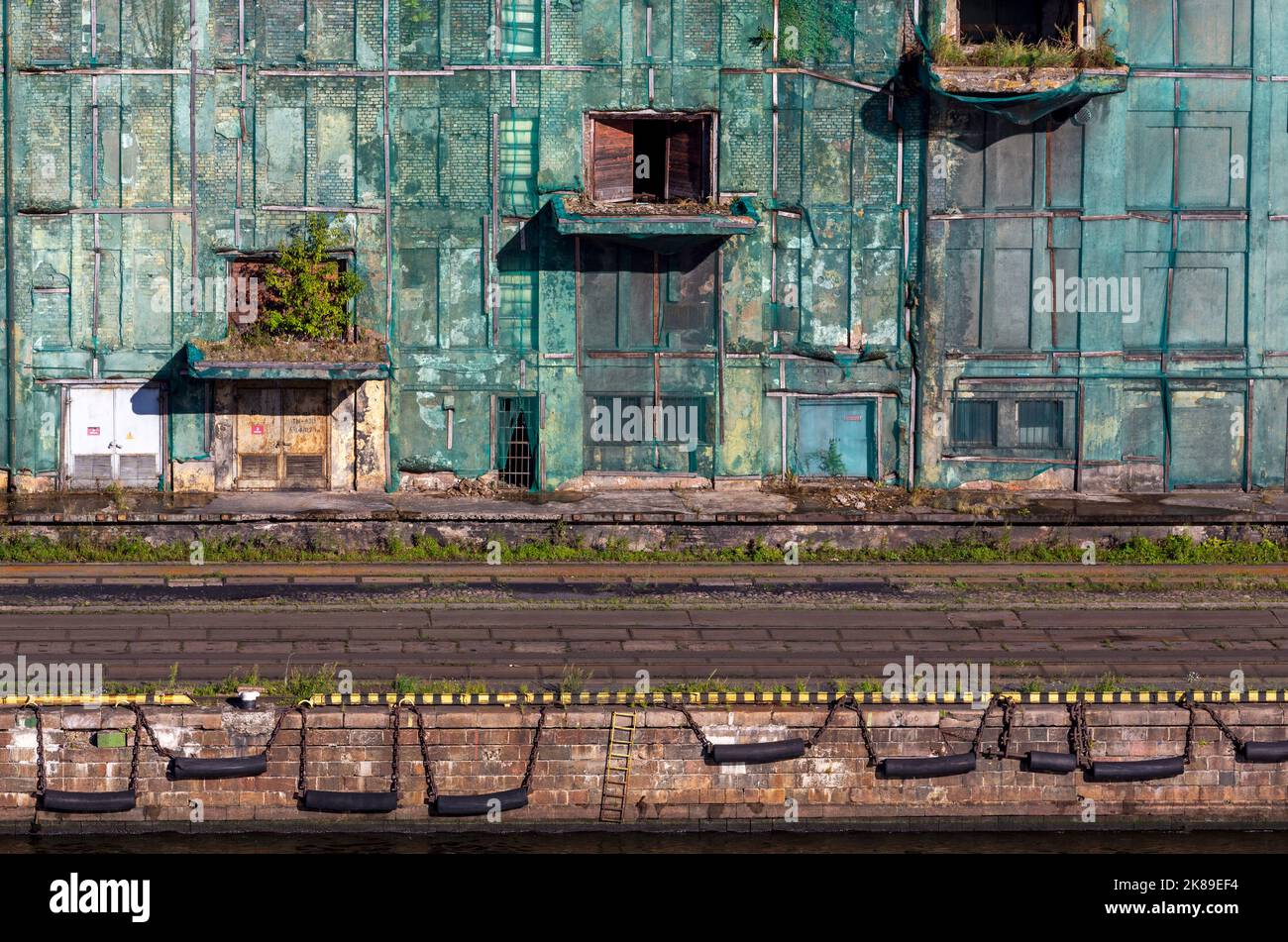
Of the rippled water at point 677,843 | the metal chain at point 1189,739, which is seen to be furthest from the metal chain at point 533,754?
the metal chain at point 1189,739

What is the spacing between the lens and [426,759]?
26609 millimetres

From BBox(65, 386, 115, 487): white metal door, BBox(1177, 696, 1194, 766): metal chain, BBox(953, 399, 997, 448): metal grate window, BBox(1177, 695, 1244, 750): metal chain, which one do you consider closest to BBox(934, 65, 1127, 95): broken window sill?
BBox(953, 399, 997, 448): metal grate window

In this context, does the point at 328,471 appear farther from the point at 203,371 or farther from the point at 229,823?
the point at 229,823

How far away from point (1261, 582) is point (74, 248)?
23.1m

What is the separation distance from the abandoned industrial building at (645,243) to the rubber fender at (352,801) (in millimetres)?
14212

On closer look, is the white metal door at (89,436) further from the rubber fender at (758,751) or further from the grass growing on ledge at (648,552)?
the rubber fender at (758,751)

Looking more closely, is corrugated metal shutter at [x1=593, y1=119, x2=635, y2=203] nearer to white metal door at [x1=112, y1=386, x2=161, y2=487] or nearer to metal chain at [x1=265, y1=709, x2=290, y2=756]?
white metal door at [x1=112, y1=386, x2=161, y2=487]

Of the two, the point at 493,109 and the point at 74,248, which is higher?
the point at 493,109

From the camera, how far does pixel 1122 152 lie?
40.3 metres

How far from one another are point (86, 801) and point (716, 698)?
831 cm

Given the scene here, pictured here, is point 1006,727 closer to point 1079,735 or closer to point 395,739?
point 1079,735

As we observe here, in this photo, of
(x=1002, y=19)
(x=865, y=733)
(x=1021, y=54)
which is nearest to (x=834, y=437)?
(x=1021, y=54)

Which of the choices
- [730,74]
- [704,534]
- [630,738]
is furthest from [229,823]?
[730,74]

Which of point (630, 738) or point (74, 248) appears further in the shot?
point (74, 248)
